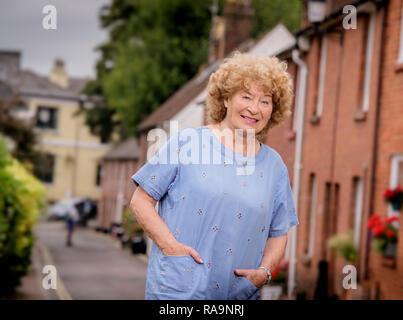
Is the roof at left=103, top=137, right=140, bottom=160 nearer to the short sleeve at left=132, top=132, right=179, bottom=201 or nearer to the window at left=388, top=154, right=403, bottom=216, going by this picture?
the window at left=388, top=154, right=403, bottom=216

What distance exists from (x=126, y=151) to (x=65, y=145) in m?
11.2

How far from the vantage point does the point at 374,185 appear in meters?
11.2

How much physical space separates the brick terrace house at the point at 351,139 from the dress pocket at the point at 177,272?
6.53 m

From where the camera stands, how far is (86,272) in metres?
19.8

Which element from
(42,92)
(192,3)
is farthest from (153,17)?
(42,92)

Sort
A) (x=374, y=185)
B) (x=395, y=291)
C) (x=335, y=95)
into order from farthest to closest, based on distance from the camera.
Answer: (x=335, y=95) < (x=374, y=185) < (x=395, y=291)

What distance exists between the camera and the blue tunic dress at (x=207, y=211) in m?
2.88

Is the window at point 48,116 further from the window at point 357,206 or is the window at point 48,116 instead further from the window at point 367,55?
the window at point 367,55

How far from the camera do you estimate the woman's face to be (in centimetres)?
306

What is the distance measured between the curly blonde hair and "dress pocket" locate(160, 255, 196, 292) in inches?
25.1

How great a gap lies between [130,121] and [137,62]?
9.40ft

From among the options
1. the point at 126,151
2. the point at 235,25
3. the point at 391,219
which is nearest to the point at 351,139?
the point at 391,219
